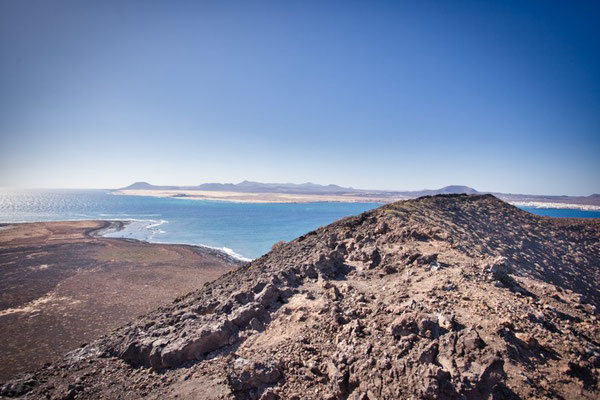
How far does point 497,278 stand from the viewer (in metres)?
8.05

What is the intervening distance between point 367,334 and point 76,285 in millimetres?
31508

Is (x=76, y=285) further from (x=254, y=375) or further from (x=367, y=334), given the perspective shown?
(x=367, y=334)

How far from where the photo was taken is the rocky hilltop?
203 inches

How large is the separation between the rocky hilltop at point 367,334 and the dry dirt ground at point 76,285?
9.19 metres

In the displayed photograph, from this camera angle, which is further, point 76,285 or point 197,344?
point 76,285

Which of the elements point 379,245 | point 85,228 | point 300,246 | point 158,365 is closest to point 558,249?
point 379,245

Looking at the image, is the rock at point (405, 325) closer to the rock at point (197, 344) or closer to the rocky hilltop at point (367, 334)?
the rocky hilltop at point (367, 334)

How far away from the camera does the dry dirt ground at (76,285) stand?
1656cm

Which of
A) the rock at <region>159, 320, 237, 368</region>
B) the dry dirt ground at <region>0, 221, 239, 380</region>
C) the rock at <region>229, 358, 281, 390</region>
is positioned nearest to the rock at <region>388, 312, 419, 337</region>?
the rock at <region>229, 358, 281, 390</region>

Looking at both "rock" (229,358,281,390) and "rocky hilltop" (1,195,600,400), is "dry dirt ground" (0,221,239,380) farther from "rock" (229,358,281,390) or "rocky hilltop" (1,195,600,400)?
"rock" (229,358,281,390)

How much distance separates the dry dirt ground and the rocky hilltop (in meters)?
9.19

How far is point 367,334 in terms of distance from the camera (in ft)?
21.9

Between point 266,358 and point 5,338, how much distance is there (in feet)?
66.7

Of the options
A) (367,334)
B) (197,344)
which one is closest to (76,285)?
(197,344)
